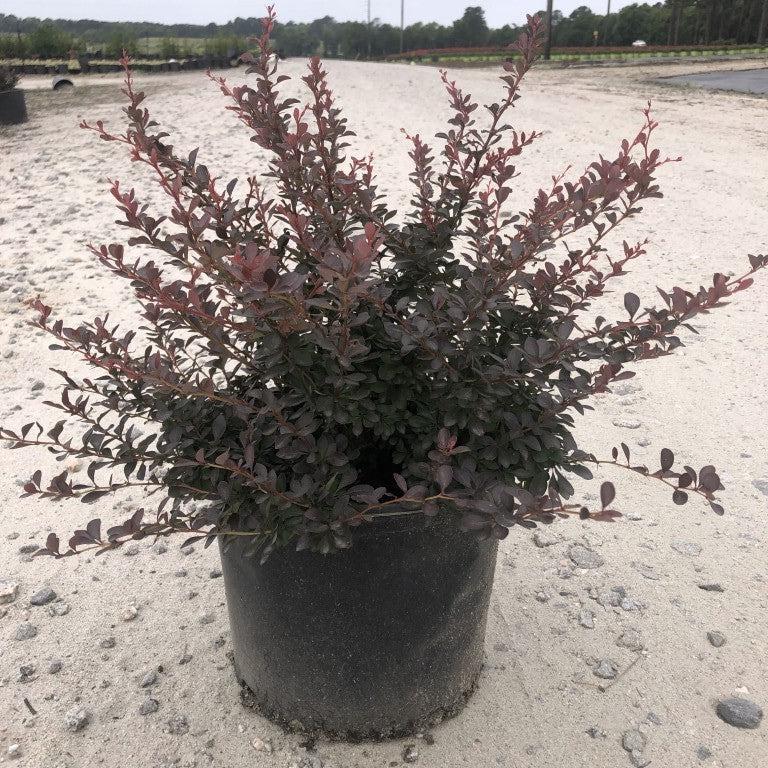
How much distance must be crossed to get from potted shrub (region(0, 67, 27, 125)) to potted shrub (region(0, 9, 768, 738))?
11.6m

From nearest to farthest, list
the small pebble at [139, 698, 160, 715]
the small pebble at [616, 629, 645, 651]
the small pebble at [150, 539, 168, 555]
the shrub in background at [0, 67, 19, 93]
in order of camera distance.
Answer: the small pebble at [139, 698, 160, 715] < the small pebble at [616, 629, 645, 651] < the small pebble at [150, 539, 168, 555] < the shrub in background at [0, 67, 19, 93]

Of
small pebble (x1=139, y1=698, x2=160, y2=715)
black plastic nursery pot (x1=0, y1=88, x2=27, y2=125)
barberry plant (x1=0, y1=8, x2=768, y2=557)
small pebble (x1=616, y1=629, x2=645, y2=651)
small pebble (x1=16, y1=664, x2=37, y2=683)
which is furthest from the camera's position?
black plastic nursery pot (x1=0, y1=88, x2=27, y2=125)

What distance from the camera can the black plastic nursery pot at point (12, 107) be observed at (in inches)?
453

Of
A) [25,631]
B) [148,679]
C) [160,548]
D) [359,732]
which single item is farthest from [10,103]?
[359,732]

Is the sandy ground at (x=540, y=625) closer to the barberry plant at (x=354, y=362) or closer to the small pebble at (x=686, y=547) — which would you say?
the small pebble at (x=686, y=547)

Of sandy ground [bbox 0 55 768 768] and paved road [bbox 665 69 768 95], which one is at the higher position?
paved road [bbox 665 69 768 95]

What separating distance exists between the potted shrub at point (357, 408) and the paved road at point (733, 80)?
52.6ft

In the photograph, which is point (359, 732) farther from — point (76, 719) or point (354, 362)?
point (354, 362)

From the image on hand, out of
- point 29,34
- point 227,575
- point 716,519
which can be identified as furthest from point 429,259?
point 29,34

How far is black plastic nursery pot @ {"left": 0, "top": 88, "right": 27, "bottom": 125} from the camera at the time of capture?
1150 centimetres

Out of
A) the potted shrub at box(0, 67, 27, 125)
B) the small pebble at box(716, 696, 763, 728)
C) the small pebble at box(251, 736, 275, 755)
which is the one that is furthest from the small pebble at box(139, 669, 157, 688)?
the potted shrub at box(0, 67, 27, 125)

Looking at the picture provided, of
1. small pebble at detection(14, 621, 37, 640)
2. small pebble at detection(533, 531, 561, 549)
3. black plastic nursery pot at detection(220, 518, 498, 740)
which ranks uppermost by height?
black plastic nursery pot at detection(220, 518, 498, 740)

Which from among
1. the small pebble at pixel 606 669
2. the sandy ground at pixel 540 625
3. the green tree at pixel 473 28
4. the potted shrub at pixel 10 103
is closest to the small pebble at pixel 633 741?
the sandy ground at pixel 540 625

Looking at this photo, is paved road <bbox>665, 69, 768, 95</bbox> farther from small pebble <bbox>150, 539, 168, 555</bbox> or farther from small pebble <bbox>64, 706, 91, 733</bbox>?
small pebble <bbox>64, 706, 91, 733</bbox>
